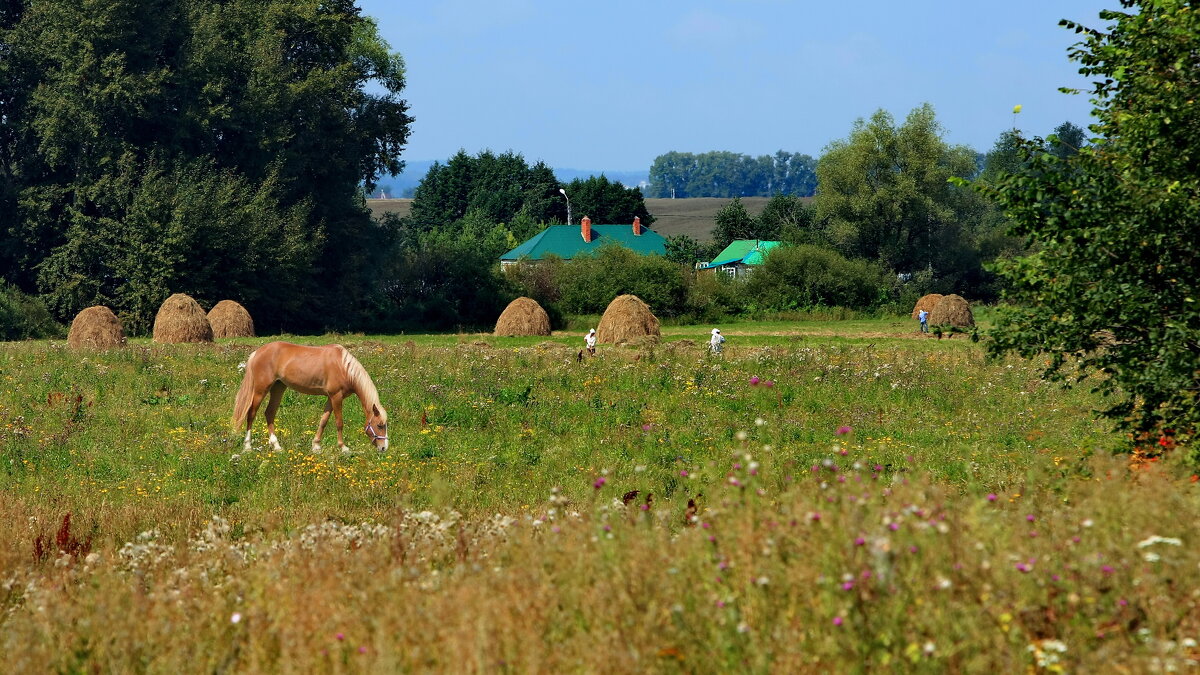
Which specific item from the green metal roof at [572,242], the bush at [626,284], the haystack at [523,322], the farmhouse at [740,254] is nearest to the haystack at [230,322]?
the haystack at [523,322]

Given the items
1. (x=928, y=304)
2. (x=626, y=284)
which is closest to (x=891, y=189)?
(x=928, y=304)

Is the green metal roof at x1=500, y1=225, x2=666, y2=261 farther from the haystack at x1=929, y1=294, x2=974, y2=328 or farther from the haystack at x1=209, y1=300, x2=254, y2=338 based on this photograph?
the haystack at x1=209, y1=300, x2=254, y2=338

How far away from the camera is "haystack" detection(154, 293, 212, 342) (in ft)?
143

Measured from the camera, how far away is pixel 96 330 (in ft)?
138

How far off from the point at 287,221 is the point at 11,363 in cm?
3124

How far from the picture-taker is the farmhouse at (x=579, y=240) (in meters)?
101

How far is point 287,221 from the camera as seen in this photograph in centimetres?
5872

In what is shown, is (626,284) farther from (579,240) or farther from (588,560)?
(588,560)

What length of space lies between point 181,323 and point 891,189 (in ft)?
155

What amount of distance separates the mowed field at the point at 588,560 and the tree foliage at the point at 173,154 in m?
38.6

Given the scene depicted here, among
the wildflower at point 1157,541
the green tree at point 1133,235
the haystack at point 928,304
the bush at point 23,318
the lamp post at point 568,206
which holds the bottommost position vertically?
the bush at point 23,318

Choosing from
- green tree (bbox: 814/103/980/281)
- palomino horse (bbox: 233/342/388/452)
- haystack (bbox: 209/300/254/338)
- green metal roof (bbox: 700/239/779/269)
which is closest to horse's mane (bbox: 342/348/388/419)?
palomino horse (bbox: 233/342/388/452)

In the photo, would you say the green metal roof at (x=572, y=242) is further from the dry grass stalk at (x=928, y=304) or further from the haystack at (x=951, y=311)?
the haystack at (x=951, y=311)

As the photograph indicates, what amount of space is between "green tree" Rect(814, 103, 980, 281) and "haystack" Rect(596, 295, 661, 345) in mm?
32556
